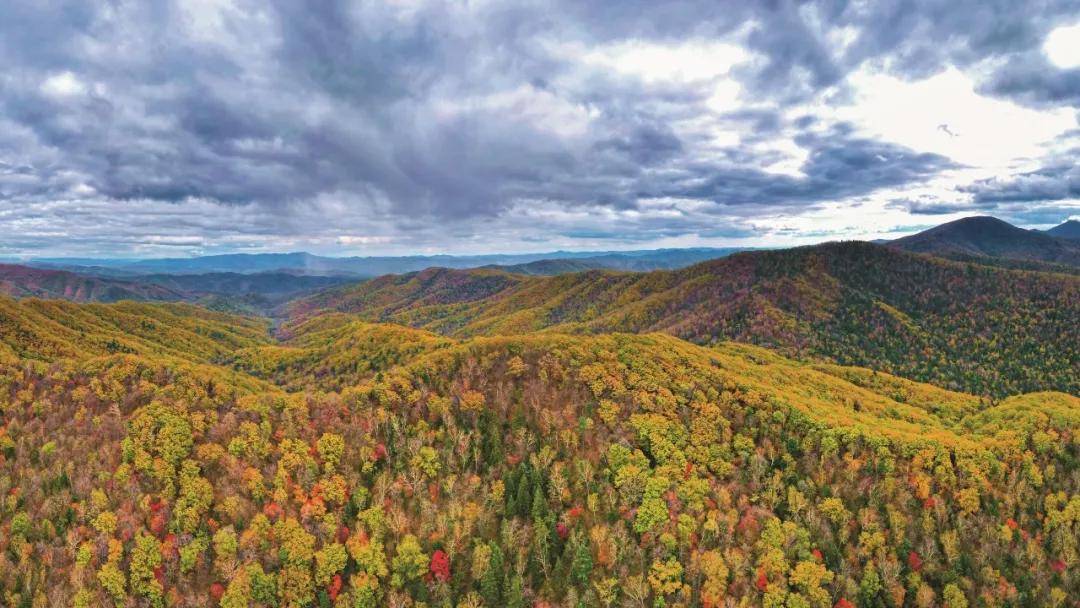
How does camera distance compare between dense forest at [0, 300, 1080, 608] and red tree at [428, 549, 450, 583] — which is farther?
red tree at [428, 549, 450, 583]

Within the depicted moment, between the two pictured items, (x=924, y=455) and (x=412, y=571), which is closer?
(x=412, y=571)

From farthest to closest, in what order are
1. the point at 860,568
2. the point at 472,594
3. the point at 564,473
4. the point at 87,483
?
1. the point at 564,473
2. the point at 87,483
3. the point at 860,568
4. the point at 472,594

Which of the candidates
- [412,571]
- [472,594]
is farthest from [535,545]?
[412,571]

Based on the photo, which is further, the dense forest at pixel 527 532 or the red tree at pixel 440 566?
the red tree at pixel 440 566

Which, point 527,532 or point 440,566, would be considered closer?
point 440,566

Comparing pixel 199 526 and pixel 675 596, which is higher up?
pixel 199 526

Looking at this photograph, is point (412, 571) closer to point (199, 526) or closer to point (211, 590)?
point (211, 590)

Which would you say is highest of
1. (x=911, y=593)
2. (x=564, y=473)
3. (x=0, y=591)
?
(x=564, y=473)

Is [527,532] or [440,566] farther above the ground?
[527,532]

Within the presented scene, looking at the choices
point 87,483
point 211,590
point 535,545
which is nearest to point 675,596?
point 535,545

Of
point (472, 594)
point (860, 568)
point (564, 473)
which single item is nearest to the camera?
point (472, 594)
